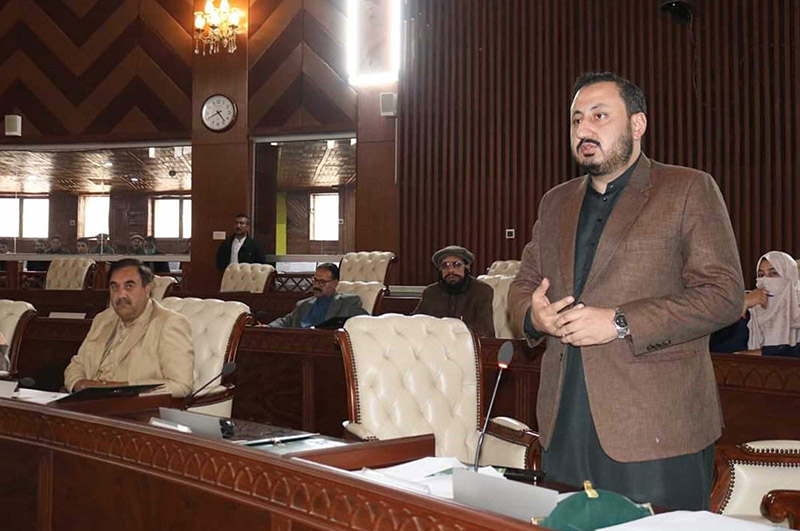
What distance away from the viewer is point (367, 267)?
Result: 736 centimetres

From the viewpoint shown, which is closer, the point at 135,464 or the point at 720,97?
the point at 135,464

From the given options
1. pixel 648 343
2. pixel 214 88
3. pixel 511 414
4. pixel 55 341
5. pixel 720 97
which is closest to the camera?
pixel 648 343

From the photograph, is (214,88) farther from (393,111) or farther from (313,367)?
(313,367)

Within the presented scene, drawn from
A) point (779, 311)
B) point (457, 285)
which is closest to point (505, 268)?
point (457, 285)

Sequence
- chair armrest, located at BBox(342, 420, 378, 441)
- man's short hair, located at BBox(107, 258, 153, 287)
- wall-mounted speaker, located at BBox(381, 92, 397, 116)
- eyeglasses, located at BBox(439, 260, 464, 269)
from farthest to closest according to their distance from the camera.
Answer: wall-mounted speaker, located at BBox(381, 92, 397, 116)
eyeglasses, located at BBox(439, 260, 464, 269)
man's short hair, located at BBox(107, 258, 153, 287)
chair armrest, located at BBox(342, 420, 378, 441)

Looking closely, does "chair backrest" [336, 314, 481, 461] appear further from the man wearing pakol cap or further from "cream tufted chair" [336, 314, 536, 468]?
A: the man wearing pakol cap

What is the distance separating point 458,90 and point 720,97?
2.64 m

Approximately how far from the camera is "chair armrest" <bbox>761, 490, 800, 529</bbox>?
1.57 m

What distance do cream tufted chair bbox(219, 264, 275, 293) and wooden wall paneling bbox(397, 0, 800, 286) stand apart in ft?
6.48

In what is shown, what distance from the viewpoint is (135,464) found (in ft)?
5.37

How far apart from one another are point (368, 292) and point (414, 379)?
296cm

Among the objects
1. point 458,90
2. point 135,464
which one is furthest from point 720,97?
point 135,464

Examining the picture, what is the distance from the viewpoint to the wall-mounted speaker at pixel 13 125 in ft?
35.2

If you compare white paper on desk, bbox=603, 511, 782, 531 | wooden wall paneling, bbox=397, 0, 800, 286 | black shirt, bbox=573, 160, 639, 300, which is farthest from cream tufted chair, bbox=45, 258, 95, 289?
white paper on desk, bbox=603, 511, 782, 531
